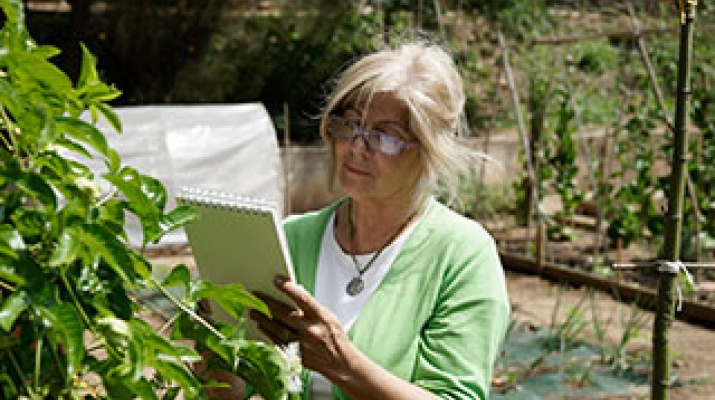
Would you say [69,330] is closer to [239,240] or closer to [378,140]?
[239,240]

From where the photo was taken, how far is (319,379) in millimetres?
1748

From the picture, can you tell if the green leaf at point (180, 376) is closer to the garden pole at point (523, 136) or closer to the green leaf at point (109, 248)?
the green leaf at point (109, 248)

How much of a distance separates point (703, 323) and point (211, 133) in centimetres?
359

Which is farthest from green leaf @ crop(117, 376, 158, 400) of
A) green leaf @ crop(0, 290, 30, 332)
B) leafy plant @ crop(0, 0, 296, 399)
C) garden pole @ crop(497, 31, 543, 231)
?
garden pole @ crop(497, 31, 543, 231)

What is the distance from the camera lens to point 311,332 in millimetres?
1446

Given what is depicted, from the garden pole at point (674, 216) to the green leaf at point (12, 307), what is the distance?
1.44m

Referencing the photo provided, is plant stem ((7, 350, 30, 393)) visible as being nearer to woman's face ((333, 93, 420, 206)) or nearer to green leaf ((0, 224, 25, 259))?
green leaf ((0, 224, 25, 259))

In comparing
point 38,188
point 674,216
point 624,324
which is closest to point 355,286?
point 674,216

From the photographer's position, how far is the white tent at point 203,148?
23.0 feet

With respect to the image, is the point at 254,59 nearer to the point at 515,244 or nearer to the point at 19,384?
the point at 515,244

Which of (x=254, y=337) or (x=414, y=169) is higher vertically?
(x=414, y=169)

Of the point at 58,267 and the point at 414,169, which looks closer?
the point at 58,267

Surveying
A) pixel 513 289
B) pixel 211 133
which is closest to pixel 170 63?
pixel 211 133

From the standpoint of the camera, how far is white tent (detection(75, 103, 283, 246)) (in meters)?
7.02
